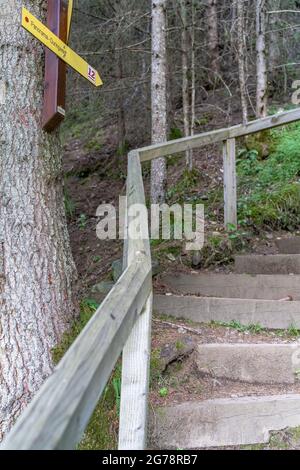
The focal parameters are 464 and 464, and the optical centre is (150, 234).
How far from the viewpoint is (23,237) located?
2885mm

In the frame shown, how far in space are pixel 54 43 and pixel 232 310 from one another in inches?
88.2

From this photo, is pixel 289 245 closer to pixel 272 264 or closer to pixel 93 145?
pixel 272 264

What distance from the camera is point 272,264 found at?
14.4 feet

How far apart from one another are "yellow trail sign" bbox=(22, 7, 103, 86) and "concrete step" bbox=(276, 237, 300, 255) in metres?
2.74

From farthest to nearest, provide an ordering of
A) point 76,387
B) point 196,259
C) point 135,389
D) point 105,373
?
point 196,259, point 135,389, point 105,373, point 76,387

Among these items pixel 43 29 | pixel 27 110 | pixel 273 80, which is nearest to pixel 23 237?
pixel 27 110

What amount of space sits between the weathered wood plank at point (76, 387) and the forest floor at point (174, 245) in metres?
1.19

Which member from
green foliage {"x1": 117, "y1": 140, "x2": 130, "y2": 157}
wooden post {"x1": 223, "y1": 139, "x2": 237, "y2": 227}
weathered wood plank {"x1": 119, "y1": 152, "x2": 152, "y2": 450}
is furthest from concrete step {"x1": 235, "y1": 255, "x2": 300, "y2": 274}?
green foliage {"x1": 117, "y1": 140, "x2": 130, "y2": 157}

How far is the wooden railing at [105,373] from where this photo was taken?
1.01 metres

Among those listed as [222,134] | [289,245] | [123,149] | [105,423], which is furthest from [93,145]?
[105,423]

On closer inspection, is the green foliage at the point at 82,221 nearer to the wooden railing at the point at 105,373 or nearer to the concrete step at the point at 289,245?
the concrete step at the point at 289,245

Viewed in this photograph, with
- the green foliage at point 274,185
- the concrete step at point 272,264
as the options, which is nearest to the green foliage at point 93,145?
the green foliage at point 274,185

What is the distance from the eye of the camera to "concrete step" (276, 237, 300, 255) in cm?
480

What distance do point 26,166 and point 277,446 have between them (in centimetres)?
217
